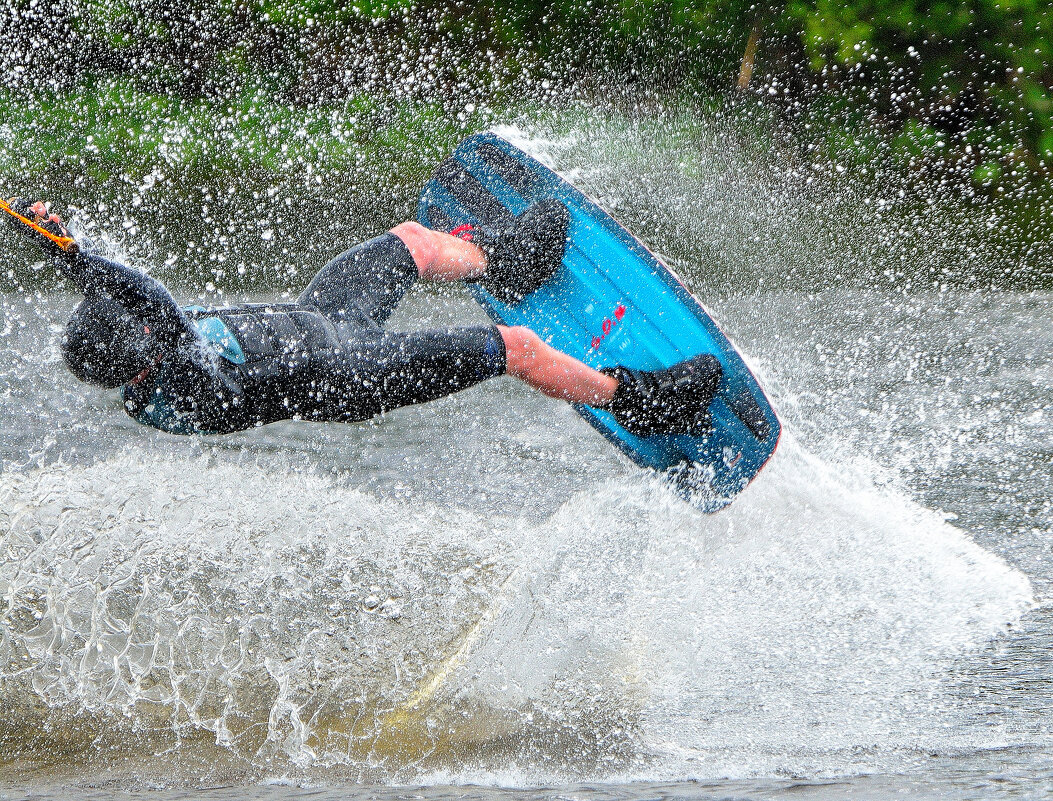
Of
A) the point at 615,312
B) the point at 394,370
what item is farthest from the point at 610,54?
the point at 394,370

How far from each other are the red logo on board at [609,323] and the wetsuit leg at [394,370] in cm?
63

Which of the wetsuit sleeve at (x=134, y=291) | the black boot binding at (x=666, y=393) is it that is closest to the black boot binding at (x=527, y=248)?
the black boot binding at (x=666, y=393)

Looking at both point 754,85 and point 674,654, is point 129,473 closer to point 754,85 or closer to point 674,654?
point 674,654

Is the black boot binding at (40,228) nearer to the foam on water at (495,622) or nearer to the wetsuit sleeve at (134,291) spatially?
the wetsuit sleeve at (134,291)

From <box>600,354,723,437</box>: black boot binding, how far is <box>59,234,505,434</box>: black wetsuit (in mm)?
403

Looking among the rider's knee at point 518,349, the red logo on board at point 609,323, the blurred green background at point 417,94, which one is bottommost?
the rider's knee at point 518,349

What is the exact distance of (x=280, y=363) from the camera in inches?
101

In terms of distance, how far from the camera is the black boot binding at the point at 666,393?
9.71ft

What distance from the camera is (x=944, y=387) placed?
3973 mm

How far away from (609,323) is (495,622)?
1.10 m

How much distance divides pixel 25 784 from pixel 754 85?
682 cm

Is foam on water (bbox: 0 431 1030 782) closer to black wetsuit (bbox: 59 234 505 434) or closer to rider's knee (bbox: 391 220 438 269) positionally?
black wetsuit (bbox: 59 234 505 434)

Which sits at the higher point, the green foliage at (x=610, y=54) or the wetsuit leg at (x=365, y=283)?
the green foliage at (x=610, y=54)

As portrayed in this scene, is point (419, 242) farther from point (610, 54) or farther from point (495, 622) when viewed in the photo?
point (610, 54)
